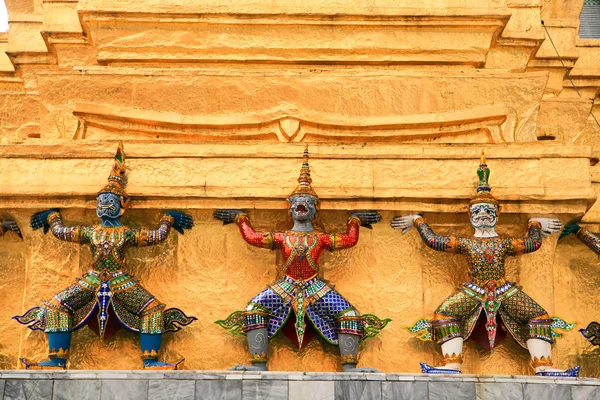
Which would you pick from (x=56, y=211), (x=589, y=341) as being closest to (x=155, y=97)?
(x=56, y=211)

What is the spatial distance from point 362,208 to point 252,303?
1399mm

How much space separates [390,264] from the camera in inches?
371

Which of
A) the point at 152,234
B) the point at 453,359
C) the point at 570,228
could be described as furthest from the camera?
the point at 570,228

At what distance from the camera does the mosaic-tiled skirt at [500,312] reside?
879 cm

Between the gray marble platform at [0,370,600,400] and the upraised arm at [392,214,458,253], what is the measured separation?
152 cm

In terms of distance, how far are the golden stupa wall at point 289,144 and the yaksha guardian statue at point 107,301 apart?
0.94 ft

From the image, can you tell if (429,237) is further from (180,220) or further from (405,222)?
(180,220)

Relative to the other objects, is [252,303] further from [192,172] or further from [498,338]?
[498,338]

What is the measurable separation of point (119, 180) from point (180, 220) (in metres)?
0.64

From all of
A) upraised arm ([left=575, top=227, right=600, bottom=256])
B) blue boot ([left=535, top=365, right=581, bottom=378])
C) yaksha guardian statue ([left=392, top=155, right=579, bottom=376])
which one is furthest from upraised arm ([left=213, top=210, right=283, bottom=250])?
upraised arm ([left=575, top=227, right=600, bottom=256])

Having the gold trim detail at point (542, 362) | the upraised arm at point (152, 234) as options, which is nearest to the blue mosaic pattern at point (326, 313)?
the upraised arm at point (152, 234)

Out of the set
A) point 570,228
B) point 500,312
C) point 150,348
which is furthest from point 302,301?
point 570,228

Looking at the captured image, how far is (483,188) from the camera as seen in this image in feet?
30.3

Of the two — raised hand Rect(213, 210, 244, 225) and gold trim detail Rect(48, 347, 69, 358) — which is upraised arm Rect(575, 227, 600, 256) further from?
gold trim detail Rect(48, 347, 69, 358)
